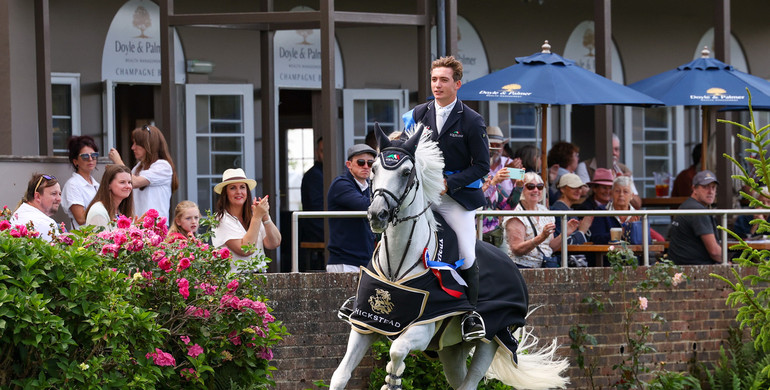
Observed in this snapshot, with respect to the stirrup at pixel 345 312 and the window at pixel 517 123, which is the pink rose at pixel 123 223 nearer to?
the stirrup at pixel 345 312

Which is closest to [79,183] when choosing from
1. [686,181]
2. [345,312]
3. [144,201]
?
[144,201]

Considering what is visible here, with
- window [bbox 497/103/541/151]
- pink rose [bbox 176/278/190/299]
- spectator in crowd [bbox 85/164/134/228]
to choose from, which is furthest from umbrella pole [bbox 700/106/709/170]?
pink rose [bbox 176/278/190/299]

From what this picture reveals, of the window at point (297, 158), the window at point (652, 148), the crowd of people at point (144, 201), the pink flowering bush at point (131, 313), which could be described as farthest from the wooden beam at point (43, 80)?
the window at point (652, 148)

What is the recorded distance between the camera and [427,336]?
6754 mm

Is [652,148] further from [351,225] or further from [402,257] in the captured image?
[402,257]

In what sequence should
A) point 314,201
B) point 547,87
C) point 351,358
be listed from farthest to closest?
point 314,201 < point 547,87 < point 351,358

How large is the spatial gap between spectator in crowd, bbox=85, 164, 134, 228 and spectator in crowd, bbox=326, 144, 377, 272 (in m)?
1.62

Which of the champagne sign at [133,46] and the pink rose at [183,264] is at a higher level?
the champagne sign at [133,46]

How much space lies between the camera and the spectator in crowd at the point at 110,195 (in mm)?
8273

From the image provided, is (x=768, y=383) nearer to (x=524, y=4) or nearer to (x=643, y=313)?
(x=643, y=313)

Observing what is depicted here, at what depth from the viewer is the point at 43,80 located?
11.1 m

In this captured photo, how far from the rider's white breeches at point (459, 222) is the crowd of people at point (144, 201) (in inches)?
56.5

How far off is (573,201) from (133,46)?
18.8 ft

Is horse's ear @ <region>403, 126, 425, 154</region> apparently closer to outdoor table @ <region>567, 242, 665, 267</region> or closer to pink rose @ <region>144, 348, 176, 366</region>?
pink rose @ <region>144, 348, 176, 366</region>
